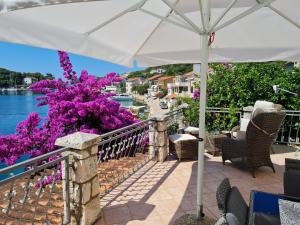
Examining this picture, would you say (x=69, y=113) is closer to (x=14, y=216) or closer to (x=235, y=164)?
(x=14, y=216)

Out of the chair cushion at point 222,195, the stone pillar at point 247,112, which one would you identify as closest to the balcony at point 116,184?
the stone pillar at point 247,112

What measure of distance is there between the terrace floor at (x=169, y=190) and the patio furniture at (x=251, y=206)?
4.10ft

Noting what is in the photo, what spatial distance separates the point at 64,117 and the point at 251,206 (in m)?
5.17

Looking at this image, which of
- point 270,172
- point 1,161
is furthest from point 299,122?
point 1,161

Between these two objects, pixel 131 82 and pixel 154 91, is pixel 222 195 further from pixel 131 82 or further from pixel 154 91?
pixel 131 82

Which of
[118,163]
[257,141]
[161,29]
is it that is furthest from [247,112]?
[161,29]

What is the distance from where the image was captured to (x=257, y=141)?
4.36 metres

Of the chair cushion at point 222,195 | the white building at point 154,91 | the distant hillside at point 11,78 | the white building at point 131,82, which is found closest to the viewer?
the chair cushion at point 222,195

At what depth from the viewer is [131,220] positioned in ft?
10.5

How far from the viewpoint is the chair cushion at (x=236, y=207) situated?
5.76 ft

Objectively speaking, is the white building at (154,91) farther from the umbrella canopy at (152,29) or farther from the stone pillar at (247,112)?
the umbrella canopy at (152,29)

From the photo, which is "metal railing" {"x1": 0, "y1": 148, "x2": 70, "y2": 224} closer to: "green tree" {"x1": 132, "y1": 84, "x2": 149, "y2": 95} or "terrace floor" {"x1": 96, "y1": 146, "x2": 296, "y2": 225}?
"terrace floor" {"x1": 96, "y1": 146, "x2": 296, "y2": 225}

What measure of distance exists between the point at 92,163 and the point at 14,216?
140 cm

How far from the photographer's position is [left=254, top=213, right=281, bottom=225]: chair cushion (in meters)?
1.92
